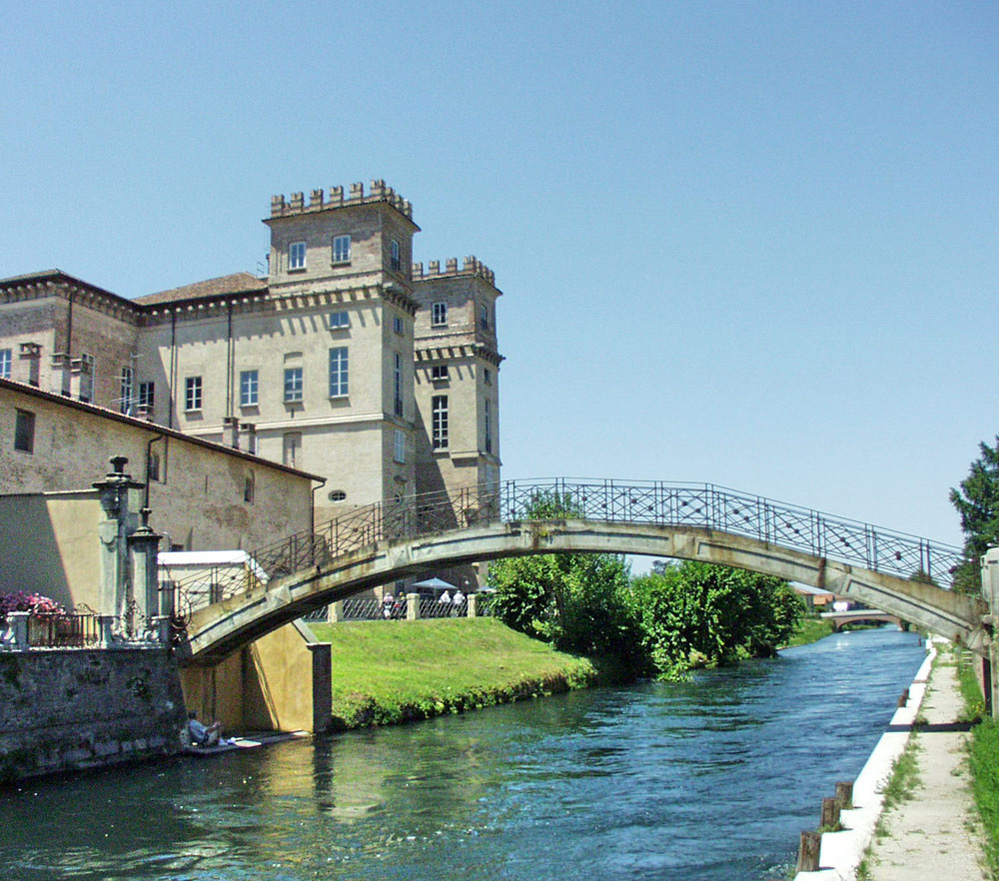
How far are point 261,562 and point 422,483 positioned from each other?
26860mm

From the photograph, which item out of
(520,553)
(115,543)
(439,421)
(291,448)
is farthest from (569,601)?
(115,543)

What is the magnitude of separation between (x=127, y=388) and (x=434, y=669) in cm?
2696

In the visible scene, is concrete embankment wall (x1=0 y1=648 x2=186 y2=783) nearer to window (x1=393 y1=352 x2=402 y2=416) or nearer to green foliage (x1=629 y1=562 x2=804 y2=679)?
green foliage (x1=629 y1=562 x2=804 y2=679)

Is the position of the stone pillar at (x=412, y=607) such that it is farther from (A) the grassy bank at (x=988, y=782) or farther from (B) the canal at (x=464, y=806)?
(A) the grassy bank at (x=988, y=782)

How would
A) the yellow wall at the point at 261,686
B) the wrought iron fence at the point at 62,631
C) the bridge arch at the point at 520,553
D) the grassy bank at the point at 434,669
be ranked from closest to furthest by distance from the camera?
the wrought iron fence at the point at 62,631
the bridge arch at the point at 520,553
the yellow wall at the point at 261,686
the grassy bank at the point at 434,669

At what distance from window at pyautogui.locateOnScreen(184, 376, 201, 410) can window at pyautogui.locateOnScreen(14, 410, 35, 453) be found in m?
24.5

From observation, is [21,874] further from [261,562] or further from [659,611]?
[659,611]

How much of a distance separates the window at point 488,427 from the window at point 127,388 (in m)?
20.5

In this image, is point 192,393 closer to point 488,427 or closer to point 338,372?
point 338,372

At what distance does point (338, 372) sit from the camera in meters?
53.8

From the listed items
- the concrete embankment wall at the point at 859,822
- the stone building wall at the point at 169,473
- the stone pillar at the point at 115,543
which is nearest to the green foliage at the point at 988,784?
the concrete embankment wall at the point at 859,822

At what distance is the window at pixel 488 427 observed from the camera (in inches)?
2616

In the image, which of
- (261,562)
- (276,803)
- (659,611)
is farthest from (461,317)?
(276,803)

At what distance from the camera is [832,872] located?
33.7 ft
